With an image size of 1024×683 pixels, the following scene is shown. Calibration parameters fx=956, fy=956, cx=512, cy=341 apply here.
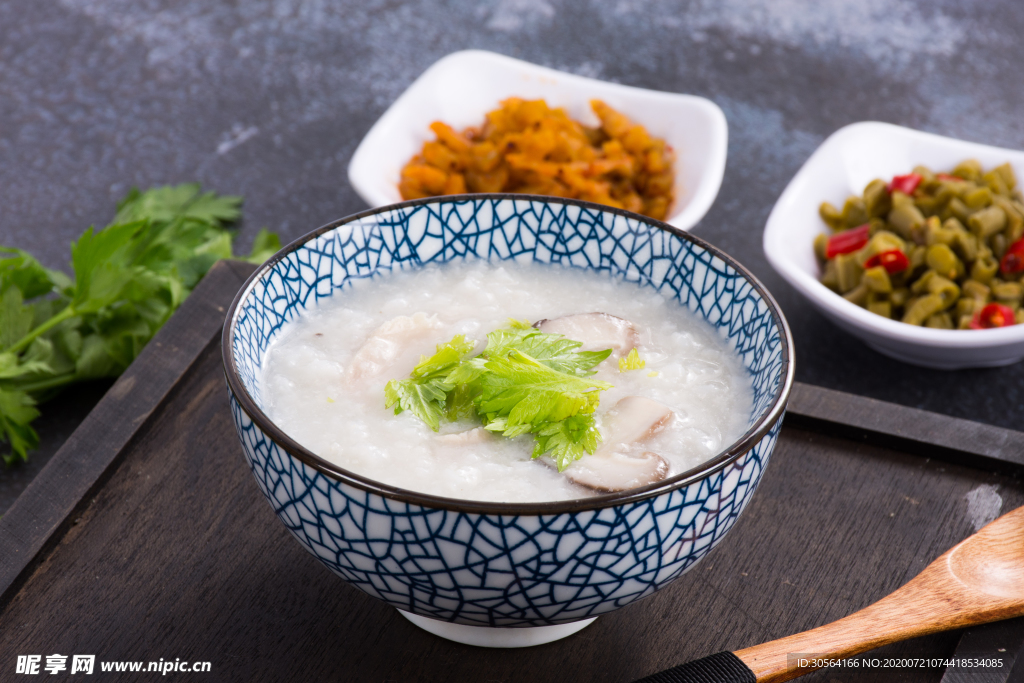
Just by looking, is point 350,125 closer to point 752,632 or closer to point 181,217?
point 181,217

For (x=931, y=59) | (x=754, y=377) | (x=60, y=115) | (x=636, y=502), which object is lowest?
(x=931, y=59)

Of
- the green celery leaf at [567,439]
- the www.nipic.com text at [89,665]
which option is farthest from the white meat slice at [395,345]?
the www.nipic.com text at [89,665]

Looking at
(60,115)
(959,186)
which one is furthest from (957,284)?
(60,115)

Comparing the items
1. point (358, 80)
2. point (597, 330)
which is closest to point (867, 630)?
point (597, 330)

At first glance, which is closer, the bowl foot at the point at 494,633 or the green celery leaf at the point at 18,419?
the bowl foot at the point at 494,633

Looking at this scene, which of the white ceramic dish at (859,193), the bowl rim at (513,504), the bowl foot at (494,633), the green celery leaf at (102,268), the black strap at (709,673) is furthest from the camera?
the white ceramic dish at (859,193)

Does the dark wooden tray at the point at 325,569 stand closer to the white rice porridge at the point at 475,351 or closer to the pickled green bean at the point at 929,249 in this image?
the white rice porridge at the point at 475,351
